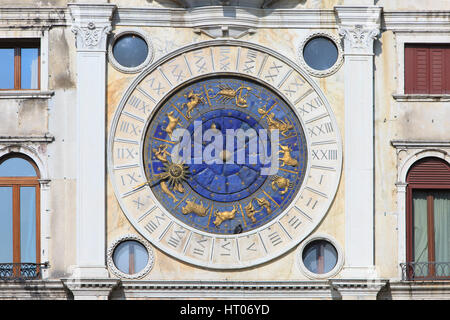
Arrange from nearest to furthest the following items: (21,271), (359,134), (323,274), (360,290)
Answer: (360,290) < (323,274) < (21,271) < (359,134)

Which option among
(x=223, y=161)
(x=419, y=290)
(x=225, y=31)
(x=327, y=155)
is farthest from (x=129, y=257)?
(x=419, y=290)

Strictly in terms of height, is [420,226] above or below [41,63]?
below

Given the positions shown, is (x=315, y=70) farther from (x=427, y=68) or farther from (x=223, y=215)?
(x=223, y=215)

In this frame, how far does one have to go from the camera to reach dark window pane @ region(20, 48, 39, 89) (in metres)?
41.6

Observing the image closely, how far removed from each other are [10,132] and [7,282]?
2.71 m

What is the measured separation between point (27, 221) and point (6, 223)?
38 cm

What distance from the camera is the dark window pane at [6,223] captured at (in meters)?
41.2

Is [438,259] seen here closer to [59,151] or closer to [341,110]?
[341,110]

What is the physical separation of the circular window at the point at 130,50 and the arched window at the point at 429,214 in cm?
521

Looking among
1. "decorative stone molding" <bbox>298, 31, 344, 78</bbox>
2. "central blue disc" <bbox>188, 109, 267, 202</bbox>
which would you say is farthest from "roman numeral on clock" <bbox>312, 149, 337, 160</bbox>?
"decorative stone molding" <bbox>298, 31, 344, 78</bbox>

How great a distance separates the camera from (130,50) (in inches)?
1630

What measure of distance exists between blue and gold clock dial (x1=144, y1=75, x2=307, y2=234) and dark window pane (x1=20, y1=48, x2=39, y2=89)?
7.50 ft

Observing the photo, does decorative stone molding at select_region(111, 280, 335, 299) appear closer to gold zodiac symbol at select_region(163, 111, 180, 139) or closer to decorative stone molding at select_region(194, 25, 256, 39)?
gold zodiac symbol at select_region(163, 111, 180, 139)

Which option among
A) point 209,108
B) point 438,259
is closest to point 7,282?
point 209,108
